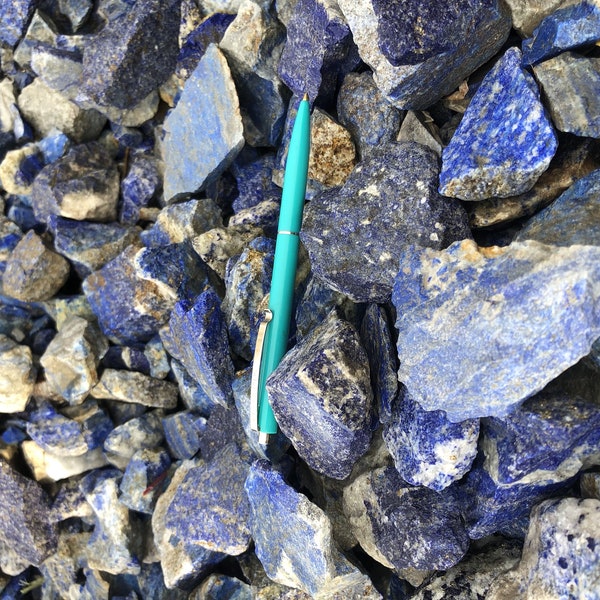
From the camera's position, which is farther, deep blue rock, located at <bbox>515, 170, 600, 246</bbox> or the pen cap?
the pen cap

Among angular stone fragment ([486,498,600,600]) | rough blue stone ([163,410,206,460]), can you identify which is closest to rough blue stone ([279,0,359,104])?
rough blue stone ([163,410,206,460])

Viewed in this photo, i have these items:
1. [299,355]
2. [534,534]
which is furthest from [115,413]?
[534,534]

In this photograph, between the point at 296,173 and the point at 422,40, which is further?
the point at 296,173

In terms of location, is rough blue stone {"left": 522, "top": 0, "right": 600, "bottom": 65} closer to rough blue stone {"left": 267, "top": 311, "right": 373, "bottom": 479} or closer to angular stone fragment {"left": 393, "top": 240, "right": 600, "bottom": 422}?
angular stone fragment {"left": 393, "top": 240, "right": 600, "bottom": 422}

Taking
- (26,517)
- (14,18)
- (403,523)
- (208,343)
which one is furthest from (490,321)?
(14,18)

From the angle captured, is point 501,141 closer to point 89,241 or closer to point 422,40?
point 422,40

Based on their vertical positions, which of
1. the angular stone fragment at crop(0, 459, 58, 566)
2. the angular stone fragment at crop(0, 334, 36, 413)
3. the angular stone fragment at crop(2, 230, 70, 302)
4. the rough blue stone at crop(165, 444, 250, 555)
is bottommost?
the angular stone fragment at crop(0, 459, 58, 566)
